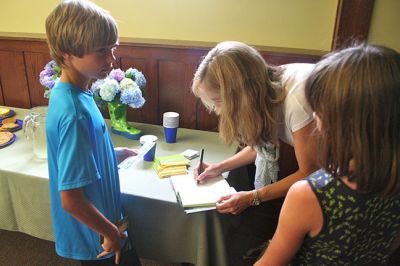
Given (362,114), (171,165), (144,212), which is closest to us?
(362,114)

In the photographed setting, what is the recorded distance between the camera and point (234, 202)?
109 centimetres

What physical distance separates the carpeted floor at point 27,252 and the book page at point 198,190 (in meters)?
0.72

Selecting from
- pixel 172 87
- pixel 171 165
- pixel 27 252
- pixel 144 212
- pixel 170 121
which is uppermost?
pixel 172 87

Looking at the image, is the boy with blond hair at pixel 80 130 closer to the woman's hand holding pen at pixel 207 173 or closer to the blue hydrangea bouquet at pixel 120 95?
the woman's hand holding pen at pixel 207 173

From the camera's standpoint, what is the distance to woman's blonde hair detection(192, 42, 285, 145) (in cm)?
102

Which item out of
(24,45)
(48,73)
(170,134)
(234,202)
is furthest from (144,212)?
(24,45)

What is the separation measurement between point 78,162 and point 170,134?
32.2 inches

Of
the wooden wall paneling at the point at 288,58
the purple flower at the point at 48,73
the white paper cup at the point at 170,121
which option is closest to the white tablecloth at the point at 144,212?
the white paper cup at the point at 170,121

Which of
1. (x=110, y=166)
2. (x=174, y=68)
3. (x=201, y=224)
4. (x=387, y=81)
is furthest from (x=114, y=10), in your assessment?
(x=387, y=81)

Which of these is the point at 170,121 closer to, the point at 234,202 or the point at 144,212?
the point at 144,212

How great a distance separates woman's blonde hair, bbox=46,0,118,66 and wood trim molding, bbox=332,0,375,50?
115 centimetres

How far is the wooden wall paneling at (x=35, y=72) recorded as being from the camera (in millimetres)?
1984

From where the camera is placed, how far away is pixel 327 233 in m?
0.68

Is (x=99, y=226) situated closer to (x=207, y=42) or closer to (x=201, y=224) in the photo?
(x=201, y=224)
